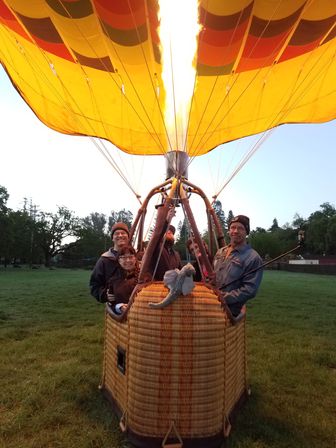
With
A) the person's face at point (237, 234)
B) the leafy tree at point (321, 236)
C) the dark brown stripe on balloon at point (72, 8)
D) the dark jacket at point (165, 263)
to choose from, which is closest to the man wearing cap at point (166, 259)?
the dark jacket at point (165, 263)

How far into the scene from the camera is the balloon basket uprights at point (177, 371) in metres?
2.51

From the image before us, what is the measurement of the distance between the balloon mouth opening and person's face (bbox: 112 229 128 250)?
33.3 inches

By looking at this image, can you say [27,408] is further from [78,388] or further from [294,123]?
[294,123]

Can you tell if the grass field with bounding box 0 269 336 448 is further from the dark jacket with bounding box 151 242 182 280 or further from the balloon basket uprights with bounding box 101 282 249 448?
the dark jacket with bounding box 151 242 182 280

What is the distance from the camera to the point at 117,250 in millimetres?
3557

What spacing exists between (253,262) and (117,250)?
128 cm

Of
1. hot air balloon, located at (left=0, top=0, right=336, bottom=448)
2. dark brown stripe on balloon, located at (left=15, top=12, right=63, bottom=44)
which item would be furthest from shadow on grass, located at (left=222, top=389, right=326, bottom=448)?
dark brown stripe on balloon, located at (left=15, top=12, right=63, bottom=44)

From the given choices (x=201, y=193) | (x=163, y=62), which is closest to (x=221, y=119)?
(x=163, y=62)

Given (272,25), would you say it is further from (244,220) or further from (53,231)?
(53,231)

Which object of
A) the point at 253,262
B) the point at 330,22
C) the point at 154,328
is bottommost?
the point at 154,328

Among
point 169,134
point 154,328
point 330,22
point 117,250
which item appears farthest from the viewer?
point 169,134

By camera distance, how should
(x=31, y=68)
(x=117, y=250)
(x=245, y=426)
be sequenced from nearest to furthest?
(x=245, y=426) < (x=117, y=250) < (x=31, y=68)

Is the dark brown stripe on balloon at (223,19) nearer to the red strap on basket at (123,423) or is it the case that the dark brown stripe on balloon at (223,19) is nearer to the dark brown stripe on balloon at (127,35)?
the dark brown stripe on balloon at (127,35)

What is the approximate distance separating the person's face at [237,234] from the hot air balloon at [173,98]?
505 millimetres
